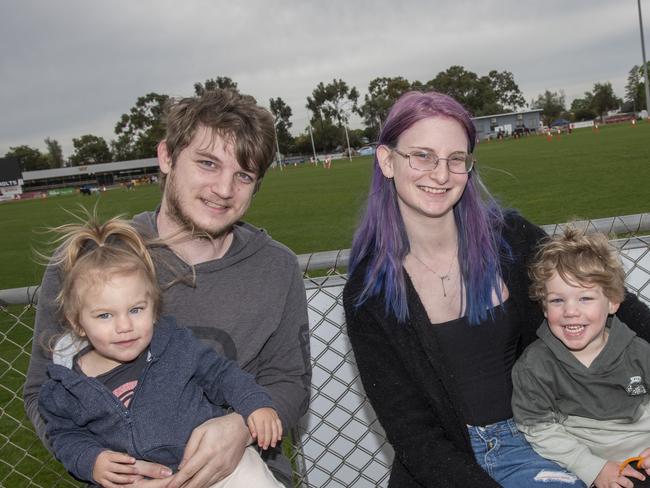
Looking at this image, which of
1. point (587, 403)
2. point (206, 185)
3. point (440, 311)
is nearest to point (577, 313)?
point (587, 403)

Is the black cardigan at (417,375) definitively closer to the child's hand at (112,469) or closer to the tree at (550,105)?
the child's hand at (112,469)

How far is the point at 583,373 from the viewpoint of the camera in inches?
86.1

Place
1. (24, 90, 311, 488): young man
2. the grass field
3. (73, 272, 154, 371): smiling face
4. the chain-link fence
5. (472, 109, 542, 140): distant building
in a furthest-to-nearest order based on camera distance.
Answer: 1. (472, 109, 542, 140): distant building
2. the grass field
3. the chain-link fence
4. (24, 90, 311, 488): young man
5. (73, 272, 154, 371): smiling face

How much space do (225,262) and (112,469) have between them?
88 cm

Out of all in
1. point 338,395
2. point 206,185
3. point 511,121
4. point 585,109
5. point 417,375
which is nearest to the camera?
point 417,375

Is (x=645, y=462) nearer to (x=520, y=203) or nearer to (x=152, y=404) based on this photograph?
(x=152, y=404)

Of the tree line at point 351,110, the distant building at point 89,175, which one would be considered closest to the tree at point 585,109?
the tree line at point 351,110

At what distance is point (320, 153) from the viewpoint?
108438mm

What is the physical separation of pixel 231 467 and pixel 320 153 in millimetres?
107628

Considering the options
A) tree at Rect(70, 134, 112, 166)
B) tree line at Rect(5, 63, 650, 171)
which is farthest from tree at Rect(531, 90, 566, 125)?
tree at Rect(70, 134, 112, 166)

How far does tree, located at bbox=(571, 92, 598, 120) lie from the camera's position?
10436 centimetres

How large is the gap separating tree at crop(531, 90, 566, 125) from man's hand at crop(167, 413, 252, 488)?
11324 cm

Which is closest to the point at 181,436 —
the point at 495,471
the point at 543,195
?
the point at 495,471

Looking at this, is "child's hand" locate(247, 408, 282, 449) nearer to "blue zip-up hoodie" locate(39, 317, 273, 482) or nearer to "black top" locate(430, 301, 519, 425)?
"blue zip-up hoodie" locate(39, 317, 273, 482)
